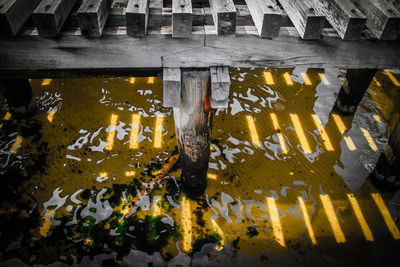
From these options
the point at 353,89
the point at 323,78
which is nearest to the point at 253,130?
the point at 353,89

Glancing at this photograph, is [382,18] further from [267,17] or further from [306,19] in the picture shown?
[267,17]

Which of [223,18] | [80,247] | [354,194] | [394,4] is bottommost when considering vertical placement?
[80,247]

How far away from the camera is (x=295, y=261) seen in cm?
314

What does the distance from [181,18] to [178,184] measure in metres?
2.59

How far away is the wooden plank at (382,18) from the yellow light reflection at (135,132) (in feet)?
11.1

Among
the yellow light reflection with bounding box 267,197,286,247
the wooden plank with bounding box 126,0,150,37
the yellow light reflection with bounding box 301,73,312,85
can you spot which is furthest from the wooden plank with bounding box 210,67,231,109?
the yellow light reflection with bounding box 301,73,312,85

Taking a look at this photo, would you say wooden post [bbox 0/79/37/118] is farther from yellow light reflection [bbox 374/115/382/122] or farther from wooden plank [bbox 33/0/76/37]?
yellow light reflection [bbox 374/115/382/122]

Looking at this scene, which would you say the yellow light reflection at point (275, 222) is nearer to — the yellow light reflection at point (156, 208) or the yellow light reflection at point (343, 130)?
the yellow light reflection at point (156, 208)

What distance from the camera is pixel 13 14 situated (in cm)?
154

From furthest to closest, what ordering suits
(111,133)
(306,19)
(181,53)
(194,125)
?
(111,133) → (194,125) → (181,53) → (306,19)

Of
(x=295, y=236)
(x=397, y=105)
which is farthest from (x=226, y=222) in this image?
(x=397, y=105)

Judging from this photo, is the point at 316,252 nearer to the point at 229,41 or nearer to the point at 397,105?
the point at 229,41

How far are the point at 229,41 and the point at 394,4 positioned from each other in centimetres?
109

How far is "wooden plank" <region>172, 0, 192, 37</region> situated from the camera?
1604 mm
